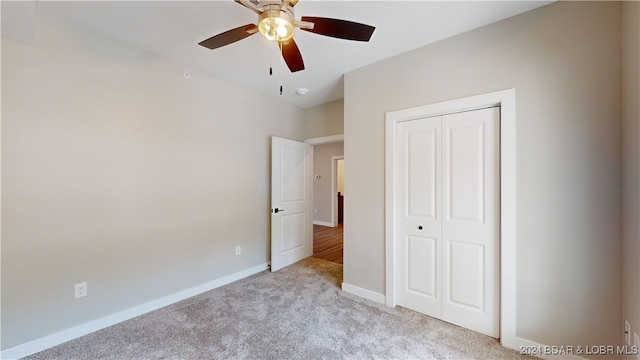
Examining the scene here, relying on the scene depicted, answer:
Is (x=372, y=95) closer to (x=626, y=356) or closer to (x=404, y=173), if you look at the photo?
(x=404, y=173)

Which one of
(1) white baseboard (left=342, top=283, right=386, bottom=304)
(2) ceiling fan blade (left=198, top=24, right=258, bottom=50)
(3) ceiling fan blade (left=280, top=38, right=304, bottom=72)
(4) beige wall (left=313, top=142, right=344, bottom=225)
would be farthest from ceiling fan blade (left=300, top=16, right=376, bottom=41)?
(4) beige wall (left=313, top=142, right=344, bottom=225)

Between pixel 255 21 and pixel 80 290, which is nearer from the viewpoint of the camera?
pixel 255 21

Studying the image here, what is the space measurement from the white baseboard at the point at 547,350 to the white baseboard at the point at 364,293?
1124 mm

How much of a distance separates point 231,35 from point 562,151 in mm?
2408

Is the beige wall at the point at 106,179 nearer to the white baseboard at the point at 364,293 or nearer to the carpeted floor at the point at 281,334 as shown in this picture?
the carpeted floor at the point at 281,334

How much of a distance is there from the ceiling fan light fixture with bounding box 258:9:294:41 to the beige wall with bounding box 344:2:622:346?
155 centimetres

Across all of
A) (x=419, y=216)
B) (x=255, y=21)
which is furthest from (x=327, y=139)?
(x=255, y=21)

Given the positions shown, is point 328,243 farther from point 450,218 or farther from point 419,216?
point 450,218

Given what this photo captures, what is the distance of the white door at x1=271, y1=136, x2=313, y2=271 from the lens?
357 centimetres

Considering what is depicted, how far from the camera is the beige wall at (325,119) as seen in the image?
12.5 ft

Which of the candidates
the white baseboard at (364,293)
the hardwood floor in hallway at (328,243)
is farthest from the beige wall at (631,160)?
the hardwood floor in hallway at (328,243)

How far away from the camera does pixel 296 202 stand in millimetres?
3957

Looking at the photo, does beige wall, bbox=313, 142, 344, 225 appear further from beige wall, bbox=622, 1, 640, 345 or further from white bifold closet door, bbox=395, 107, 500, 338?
beige wall, bbox=622, 1, 640, 345

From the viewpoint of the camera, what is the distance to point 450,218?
7.30ft
